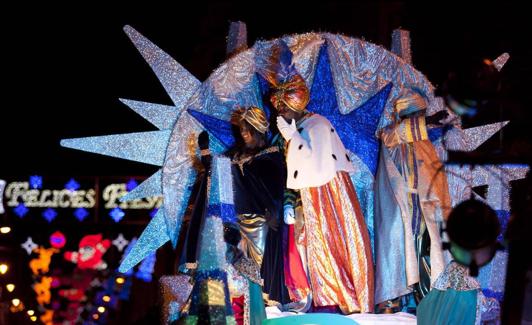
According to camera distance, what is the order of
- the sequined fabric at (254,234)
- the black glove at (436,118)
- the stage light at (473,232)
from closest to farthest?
the stage light at (473,232) < the black glove at (436,118) < the sequined fabric at (254,234)

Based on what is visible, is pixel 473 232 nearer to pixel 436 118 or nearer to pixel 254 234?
pixel 436 118

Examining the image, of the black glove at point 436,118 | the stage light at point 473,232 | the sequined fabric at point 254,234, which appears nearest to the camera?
the stage light at point 473,232

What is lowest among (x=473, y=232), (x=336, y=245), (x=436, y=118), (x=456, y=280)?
(x=456, y=280)

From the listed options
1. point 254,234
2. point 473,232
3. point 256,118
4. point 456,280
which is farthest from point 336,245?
point 473,232

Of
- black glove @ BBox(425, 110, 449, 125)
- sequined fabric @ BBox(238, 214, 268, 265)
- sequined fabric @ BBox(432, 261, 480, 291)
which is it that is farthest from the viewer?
sequined fabric @ BBox(238, 214, 268, 265)

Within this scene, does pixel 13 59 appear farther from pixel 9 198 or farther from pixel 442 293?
pixel 442 293

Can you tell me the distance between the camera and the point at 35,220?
1560cm

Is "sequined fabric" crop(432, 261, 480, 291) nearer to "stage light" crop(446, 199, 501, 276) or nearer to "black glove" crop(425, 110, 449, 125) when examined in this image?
"black glove" crop(425, 110, 449, 125)

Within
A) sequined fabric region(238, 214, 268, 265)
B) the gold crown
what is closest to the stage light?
sequined fabric region(238, 214, 268, 265)

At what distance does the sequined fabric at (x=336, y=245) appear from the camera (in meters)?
6.78

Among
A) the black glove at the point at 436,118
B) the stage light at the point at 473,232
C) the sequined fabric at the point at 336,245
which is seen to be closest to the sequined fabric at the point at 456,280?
the sequined fabric at the point at 336,245

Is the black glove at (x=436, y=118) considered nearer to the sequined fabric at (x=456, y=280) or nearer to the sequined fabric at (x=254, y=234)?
the sequined fabric at (x=456, y=280)

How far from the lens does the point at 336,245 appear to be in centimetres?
684

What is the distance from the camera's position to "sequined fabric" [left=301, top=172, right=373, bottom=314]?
6.78 m
